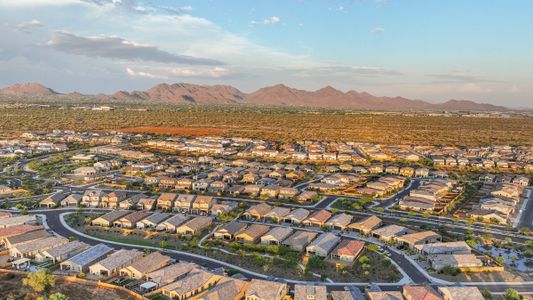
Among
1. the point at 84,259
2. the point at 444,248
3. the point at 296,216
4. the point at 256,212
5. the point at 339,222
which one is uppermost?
the point at 256,212

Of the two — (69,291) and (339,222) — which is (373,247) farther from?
(69,291)

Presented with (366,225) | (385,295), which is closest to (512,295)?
(385,295)

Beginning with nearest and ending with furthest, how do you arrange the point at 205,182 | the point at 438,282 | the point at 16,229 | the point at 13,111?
the point at 438,282, the point at 16,229, the point at 205,182, the point at 13,111

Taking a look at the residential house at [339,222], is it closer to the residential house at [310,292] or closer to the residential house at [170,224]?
the residential house at [310,292]

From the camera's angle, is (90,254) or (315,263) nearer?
(315,263)

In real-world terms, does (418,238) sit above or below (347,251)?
above

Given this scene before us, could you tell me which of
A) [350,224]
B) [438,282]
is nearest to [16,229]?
[350,224]

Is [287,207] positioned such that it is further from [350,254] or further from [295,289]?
[295,289]

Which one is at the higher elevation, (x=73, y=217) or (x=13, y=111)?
(x=13, y=111)
